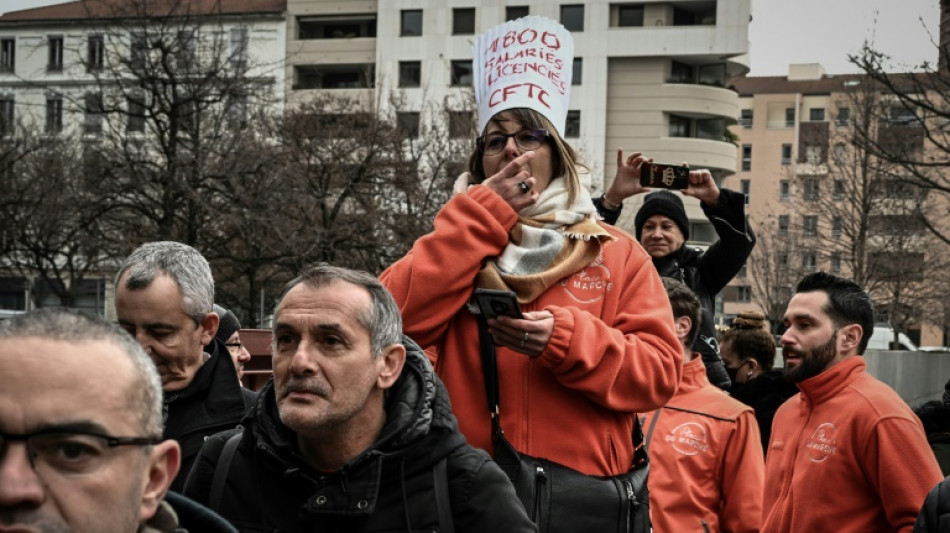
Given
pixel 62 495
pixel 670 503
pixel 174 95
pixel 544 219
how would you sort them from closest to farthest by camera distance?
pixel 62 495 < pixel 544 219 < pixel 670 503 < pixel 174 95

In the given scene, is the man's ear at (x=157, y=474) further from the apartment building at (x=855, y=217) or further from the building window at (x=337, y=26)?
the building window at (x=337, y=26)

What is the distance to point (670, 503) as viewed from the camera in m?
5.59

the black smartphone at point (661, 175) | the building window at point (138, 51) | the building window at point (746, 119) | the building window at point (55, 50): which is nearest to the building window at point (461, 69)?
the building window at point (55, 50)

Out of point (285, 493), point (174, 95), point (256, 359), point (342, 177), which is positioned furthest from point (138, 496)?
point (342, 177)

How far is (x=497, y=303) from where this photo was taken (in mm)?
3842

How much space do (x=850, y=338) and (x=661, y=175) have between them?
47.0 inches

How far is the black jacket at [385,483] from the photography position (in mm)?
3213

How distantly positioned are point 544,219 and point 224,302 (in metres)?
30.2

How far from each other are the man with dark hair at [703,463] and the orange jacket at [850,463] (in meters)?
0.13

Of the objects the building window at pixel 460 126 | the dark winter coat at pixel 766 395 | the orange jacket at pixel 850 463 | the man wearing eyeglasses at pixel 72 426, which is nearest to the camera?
the man wearing eyeglasses at pixel 72 426

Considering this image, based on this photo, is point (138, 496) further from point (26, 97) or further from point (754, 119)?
point (754, 119)

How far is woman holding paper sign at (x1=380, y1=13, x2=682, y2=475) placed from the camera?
397 centimetres

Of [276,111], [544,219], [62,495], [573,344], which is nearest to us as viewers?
[62,495]

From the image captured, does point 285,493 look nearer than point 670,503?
Yes
